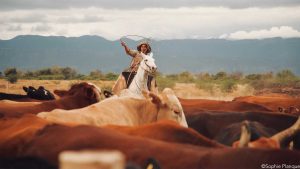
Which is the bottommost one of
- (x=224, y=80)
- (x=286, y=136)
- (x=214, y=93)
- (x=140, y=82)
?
(x=214, y=93)

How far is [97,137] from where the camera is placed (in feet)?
18.5

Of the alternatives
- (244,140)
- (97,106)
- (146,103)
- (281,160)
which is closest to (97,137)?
(244,140)

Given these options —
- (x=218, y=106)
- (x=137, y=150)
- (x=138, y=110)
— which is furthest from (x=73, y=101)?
(x=137, y=150)

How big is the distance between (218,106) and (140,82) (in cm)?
263

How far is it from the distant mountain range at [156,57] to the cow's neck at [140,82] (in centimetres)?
13922

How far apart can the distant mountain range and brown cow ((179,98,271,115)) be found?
5368 inches

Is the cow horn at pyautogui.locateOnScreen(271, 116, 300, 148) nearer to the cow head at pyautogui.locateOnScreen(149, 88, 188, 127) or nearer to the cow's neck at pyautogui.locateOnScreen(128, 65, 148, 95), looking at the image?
the cow head at pyautogui.locateOnScreen(149, 88, 188, 127)

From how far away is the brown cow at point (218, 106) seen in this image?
11205 mm

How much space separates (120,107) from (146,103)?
17.4 inches

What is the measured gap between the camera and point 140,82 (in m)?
10.1

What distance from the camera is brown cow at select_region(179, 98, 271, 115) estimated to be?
441 inches

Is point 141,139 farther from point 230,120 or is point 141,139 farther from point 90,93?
point 90,93

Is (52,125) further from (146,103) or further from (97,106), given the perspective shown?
(146,103)

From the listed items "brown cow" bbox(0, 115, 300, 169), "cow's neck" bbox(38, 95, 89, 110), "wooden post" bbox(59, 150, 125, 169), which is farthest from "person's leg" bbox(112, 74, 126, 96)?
"wooden post" bbox(59, 150, 125, 169)
